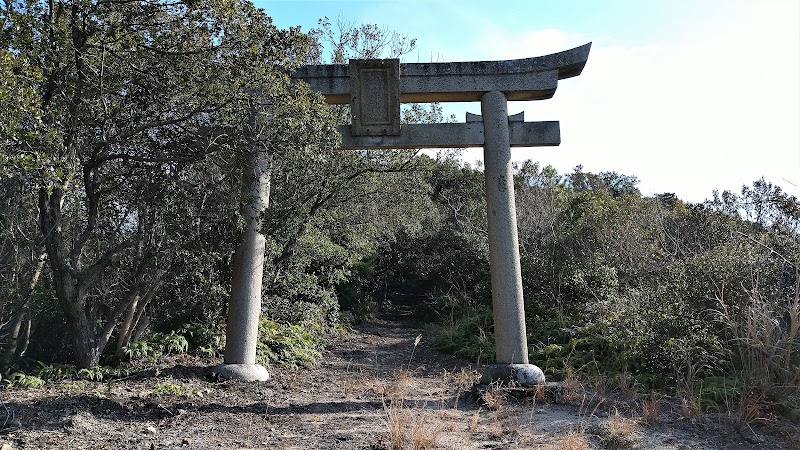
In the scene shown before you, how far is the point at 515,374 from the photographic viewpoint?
6.41 metres

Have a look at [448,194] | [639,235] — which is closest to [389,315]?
[448,194]

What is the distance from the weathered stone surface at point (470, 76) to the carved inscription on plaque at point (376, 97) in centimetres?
11

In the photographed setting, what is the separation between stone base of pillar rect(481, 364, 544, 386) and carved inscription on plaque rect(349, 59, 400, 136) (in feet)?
9.99

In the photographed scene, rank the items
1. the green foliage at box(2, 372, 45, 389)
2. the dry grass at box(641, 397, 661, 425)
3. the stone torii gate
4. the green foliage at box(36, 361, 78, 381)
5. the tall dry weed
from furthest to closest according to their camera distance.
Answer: the stone torii gate < the green foliage at box(36, 361, 78, 381) < the green foliage at box(2, 372, 45, 389) < the tall dry weed < the dry grass at box(641, 397, 661, 425)

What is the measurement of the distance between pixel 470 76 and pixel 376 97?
1.19m

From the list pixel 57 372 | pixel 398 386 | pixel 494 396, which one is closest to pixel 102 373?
pixel 57 372

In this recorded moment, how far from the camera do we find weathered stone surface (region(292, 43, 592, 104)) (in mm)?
6988

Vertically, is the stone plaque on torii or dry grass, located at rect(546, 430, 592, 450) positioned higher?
the stone plaque on torii

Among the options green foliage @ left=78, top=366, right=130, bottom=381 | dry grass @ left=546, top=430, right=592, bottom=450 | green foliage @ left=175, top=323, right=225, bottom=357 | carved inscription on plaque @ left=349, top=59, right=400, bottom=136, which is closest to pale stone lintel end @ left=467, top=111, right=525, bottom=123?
carved inscription on plaque @ left=349, top=59, right=400, bottom=136

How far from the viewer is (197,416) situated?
16.9 feet

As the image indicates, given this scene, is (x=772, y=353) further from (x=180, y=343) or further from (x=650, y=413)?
(x=180, y=343)

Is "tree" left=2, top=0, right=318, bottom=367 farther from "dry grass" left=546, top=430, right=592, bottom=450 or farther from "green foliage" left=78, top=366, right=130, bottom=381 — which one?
"dry grass" left=546, top=430, right=592, bottom=450

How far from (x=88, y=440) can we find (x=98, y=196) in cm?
255

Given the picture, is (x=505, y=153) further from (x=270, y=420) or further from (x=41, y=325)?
(x=41, y=325)
